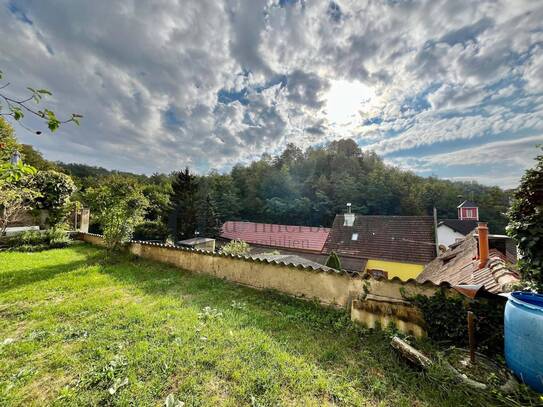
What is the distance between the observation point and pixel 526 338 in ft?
6.18

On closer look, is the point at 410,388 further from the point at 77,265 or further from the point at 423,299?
the point at 77,265

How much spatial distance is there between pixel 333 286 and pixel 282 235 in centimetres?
1749

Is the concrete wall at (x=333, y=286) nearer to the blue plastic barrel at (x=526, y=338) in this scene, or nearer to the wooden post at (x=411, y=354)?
the wooden post at (x=411, y=354)

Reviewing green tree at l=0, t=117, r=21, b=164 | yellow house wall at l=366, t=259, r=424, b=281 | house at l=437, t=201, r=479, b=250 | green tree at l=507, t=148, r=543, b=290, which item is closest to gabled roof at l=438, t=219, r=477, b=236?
house at l=437, t=201, r=479, b=250

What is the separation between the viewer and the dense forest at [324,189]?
34.1 m

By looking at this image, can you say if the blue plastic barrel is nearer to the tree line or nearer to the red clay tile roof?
the red clay tile roof

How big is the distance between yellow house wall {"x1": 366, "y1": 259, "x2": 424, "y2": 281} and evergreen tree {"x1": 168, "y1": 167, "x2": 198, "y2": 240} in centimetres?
1824

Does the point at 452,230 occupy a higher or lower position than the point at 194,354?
higher

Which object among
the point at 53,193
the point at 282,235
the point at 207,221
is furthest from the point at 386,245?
the point at 53,193

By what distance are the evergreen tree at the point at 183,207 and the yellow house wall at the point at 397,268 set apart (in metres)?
18.2

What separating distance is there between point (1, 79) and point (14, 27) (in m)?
2.35

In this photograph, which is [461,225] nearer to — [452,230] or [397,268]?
[452,230]

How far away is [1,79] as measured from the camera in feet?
4.19

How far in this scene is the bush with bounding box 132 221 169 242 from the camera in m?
19.7
